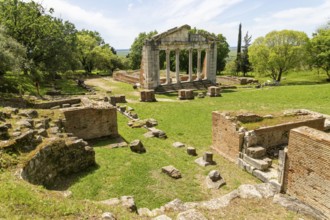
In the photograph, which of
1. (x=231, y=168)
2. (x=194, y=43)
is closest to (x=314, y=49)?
(x=194, y=43)

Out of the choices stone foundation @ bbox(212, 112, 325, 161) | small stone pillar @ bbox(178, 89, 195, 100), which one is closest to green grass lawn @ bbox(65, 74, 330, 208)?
stone foundation @ bbox(212, 112, 325, 161)

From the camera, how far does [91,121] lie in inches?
579

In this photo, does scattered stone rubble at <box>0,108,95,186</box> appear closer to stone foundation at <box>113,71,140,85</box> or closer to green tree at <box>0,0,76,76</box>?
green tree at <box>0,0,76,76</box>

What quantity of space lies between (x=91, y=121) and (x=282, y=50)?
35.4 metres

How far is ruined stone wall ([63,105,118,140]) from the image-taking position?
14312 millimetres

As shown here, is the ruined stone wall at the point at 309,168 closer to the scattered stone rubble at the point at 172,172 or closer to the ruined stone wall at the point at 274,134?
the ruined stone wall at the point at 274,134

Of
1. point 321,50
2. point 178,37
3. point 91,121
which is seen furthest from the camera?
point 321,50

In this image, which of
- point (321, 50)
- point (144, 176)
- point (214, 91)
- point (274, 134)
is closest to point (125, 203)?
point (144, 176)

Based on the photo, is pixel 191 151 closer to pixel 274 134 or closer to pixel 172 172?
pixel 172 172

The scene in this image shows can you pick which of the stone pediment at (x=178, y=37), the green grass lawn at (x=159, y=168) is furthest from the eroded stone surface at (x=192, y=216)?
the stone pediment at (x=178, y=37)

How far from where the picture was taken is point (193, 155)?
43.8 feet

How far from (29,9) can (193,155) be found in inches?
1180

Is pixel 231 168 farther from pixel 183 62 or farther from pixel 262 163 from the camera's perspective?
pixel 183 62

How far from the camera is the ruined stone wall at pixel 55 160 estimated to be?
8594 mm
